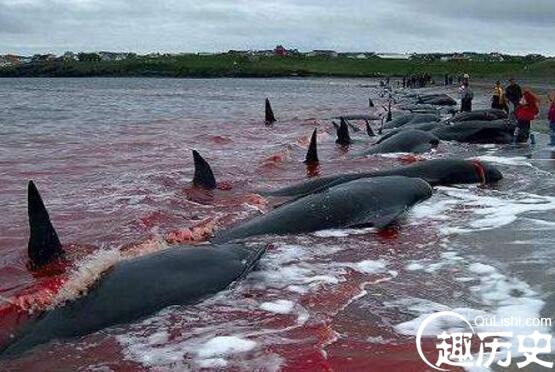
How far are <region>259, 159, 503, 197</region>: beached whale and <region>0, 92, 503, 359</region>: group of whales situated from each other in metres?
0.84

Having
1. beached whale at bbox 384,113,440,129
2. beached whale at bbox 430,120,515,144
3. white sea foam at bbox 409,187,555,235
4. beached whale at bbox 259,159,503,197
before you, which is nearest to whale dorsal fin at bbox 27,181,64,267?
white sea foam at bbox 409,187,555,235

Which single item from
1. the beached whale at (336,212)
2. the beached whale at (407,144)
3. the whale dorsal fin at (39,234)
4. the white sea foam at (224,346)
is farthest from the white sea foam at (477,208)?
the beached whale at (407,144)

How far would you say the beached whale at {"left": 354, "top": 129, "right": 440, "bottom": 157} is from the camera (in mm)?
23375

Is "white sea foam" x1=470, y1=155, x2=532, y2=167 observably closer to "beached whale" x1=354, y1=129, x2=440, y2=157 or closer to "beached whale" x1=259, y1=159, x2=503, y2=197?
"beached whale" x1=354, y1=129, x2=440, y2=157

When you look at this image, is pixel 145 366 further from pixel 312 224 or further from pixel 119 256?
pixel 312 224

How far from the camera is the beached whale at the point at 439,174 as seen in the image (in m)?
16.0

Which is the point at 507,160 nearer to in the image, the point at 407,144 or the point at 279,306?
the point at 407,144

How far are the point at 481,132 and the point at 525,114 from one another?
2.28m

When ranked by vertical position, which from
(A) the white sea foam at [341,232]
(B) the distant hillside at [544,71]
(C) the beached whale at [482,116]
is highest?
(B) the distant hillside at [544,71]

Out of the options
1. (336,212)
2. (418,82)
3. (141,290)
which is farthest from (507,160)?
(418,82)

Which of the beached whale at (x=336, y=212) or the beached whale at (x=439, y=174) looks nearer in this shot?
the beached whale at (x=336, y=212)

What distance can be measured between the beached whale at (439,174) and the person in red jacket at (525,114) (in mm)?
8032

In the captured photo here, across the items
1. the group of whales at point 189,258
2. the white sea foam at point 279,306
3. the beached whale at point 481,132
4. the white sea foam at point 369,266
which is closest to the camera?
the group of whales at point 189,258

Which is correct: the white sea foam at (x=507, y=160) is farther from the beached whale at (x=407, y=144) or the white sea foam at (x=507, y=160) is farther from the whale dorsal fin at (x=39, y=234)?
the whale dorsal fin at (x=39, y=234)
